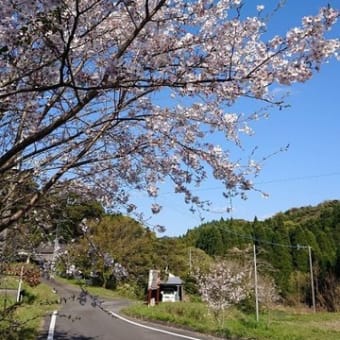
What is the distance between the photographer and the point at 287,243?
39.7 metres

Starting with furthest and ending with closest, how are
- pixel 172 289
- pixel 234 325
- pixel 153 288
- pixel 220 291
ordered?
pixel 172 289
pixel 153 288
pixel 220 291
pixel 234 325

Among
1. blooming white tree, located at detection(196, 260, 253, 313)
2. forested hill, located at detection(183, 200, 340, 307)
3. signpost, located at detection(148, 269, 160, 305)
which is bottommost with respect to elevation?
blooming white tree, located at detection(196, 260, 253, 313)

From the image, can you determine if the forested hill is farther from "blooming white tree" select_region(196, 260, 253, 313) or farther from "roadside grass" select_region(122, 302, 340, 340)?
"blooming white tree" select_region(196, 260, 253, 313)

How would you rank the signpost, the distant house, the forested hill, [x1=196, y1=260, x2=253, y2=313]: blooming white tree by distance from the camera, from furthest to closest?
the forested hill → the distant house → the signpost → [x1=196, y1=260, x2=253, y2=313]: blooming white tree

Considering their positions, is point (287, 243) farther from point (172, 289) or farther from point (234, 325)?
point (234, 325)

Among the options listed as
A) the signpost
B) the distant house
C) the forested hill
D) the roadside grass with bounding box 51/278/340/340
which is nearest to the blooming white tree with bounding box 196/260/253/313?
the roadside grass with bounding box 51/278/340/340

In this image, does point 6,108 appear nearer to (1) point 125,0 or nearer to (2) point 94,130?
(2) point 94,130

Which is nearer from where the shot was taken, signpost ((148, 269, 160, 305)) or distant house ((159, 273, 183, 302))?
signpost ((148, 269, 160, 305))

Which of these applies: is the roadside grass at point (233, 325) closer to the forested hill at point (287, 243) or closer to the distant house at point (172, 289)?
the distant house at point (172, 289)

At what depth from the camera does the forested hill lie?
3512 cm

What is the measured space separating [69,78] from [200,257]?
3496cm

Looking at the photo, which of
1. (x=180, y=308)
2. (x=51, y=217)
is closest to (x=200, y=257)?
(x=180, y=308)

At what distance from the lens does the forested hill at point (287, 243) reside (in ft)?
115

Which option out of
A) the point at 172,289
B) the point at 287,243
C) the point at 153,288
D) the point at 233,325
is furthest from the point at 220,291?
the point at 287,243
